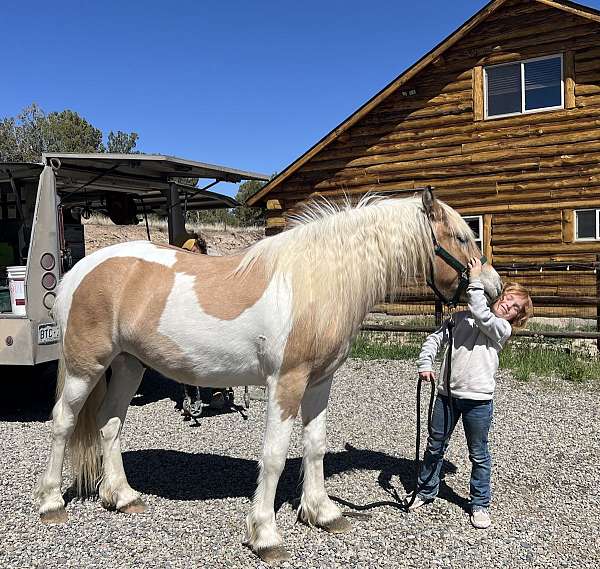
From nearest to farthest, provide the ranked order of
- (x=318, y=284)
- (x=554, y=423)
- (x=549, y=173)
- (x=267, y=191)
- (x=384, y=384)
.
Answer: (x=318, y=284)
(x=554, y=423)
(x=384, y=384)
(x=549, y=173)
(x=267, y=191)

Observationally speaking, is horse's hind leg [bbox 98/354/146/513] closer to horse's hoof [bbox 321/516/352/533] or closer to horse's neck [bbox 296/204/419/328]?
horse's hoof [bbox 321/516/352/533]

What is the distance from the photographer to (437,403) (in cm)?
372

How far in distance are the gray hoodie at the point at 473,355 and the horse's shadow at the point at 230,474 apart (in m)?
0.88

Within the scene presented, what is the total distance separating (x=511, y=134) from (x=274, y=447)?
10.4m

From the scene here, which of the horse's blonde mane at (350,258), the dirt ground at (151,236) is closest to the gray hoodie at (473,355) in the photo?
the horse's blonde mane at (350,258)

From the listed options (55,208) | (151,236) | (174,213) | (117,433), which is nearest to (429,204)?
(117,433)

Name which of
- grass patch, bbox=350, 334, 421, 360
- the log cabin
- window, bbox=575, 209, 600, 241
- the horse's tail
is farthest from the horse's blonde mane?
window, bbox=575, 209, 600, 241

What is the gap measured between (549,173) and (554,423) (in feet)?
23.5

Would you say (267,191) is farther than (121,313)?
Yes

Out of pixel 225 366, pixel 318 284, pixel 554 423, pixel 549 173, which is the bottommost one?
pixel 554 423

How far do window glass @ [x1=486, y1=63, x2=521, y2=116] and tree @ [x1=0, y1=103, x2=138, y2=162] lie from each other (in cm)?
2901

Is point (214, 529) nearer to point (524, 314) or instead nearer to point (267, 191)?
point (524, 314)

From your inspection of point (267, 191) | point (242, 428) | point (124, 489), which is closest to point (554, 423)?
point (242, 428)

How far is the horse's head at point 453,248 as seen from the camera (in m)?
3.32
